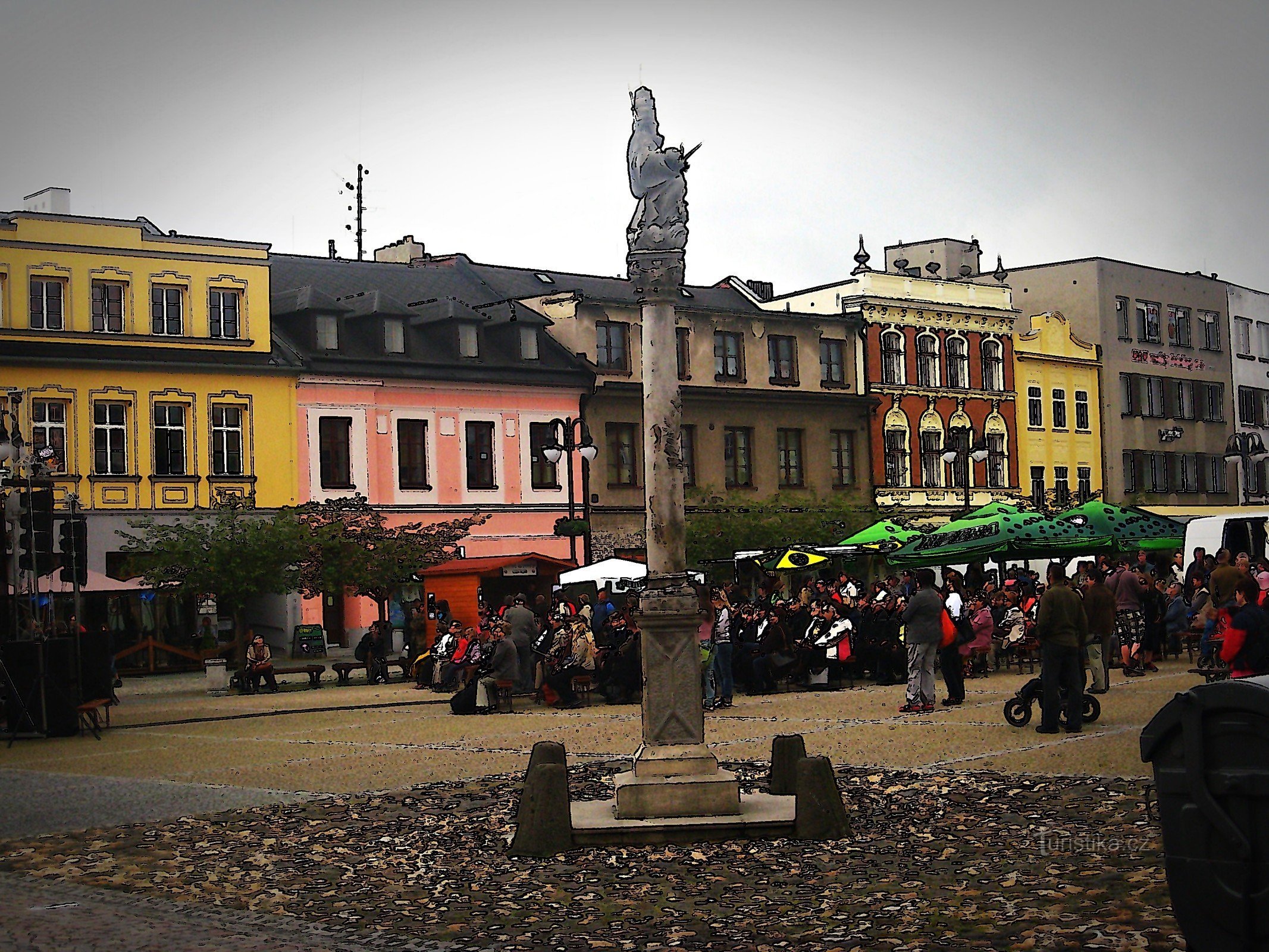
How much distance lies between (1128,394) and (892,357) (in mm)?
13921

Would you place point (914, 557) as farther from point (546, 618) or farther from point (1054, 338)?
point (1054, 338)

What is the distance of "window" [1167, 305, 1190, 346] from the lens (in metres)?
73.9

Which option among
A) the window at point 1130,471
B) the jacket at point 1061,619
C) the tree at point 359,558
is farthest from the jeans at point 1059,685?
the window at point 1130,471

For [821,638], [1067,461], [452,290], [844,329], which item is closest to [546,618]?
[821,638]

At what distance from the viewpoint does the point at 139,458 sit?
44719 millimetres

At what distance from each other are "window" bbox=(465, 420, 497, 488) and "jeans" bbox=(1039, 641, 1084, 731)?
113 feet

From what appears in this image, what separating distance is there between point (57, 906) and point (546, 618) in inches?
777

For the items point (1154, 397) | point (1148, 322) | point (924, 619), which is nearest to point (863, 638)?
point (924, 619)

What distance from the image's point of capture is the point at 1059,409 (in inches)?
2685

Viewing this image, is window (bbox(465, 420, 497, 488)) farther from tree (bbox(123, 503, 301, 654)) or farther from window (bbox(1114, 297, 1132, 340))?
window (bbox(1114, 297, 1132, 340))

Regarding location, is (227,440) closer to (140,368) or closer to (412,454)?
(140,368)

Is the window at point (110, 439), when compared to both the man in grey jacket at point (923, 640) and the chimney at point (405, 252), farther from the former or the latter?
the man in grey jacket at point (923, 640)

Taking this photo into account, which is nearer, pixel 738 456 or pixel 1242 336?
pixel 738 456

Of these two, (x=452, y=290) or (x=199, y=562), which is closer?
(x=199, y=562)
